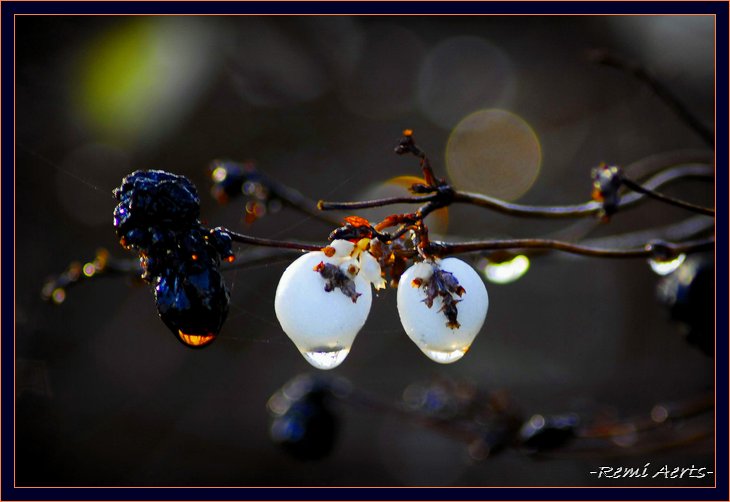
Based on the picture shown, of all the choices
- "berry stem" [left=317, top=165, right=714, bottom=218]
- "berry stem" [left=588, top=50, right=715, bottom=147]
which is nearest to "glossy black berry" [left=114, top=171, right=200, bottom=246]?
"berry stem" [left=317, top=165, right=714, bottom=218]

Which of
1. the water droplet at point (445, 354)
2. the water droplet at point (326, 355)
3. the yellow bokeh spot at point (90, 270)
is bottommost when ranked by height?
the water droplet at point (326, 355)

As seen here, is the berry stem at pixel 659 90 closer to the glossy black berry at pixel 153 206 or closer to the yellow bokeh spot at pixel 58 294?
the glossy black berry at pixel 153 206

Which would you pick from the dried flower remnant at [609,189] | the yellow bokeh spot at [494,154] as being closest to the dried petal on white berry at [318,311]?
the dried flower remnant at [609,189]

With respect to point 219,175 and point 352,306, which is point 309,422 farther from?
point 352,306

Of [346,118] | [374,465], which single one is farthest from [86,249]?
[374,465]

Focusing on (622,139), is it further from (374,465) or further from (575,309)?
(374,465)

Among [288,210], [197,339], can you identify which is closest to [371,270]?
[197,339]

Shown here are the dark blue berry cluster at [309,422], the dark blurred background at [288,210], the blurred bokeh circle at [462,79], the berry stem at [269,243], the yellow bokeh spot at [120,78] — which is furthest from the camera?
the blurred bokeh circle at [462,79]
